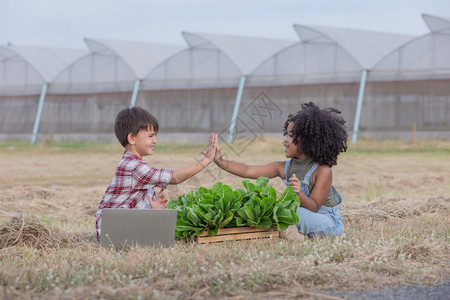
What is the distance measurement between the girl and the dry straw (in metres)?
1.42

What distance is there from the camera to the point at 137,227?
16.4ft

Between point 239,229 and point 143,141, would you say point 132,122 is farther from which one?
point 239,229

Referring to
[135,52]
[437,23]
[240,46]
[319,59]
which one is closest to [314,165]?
[437,23]

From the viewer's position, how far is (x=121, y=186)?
213 inches

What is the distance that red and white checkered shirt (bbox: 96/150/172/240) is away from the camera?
5.32 metres

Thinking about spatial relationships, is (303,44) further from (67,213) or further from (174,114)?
(67,213)

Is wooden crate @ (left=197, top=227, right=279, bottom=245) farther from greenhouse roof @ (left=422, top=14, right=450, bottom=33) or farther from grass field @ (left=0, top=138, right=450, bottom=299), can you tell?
greenhouse roof @ (left=422, top=14, right=450, bottom=33)

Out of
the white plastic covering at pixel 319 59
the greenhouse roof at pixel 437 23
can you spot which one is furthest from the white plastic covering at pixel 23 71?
the greenhouse roof at pixel 437 23

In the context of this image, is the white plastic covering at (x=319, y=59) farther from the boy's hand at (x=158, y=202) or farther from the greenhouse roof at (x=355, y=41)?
the boy's hand at (x=158, y=202)

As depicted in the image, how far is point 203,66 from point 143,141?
20.7 meters

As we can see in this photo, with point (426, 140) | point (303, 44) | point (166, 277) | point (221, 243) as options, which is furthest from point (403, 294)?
point (303, 44)

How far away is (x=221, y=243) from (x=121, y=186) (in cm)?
94

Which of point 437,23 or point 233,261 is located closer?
point 233,261

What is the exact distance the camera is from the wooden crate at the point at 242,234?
5.18m
